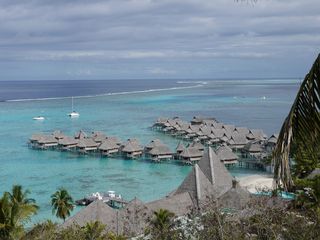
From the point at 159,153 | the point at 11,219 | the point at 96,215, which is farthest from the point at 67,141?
the point at 11,219

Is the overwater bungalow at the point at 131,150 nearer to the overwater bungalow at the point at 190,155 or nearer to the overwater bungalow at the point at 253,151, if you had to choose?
the overwater bungalow at the point at 190,155

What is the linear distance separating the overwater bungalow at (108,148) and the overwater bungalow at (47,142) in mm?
4999

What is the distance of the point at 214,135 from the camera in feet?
119

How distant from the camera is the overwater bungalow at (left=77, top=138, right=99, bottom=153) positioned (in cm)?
3256

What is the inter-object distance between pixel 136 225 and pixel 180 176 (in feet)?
42.5

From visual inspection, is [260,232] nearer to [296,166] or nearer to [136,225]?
[136,225]

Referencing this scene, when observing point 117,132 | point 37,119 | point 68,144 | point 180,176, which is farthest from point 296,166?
point 37,119

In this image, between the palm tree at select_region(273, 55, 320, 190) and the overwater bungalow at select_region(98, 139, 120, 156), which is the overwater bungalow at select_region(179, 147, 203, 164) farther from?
the palm tree at select_region(273, 55, 320, 190)

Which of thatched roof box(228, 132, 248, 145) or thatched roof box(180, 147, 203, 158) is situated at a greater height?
thatched roof box(228, 132, 248, 145)

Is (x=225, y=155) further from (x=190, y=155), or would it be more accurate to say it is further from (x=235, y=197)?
(x=235, y=197)

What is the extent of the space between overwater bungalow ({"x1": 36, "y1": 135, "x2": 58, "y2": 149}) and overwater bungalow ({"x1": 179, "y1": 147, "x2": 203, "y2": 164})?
10.9 meters

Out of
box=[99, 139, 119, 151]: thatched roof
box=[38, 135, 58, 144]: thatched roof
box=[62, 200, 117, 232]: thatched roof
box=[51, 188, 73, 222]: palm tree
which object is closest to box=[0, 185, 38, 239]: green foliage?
box=[62, 200, 117, 232]: thatched roof

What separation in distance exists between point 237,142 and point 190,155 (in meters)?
5.49

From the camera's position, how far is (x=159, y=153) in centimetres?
2962
